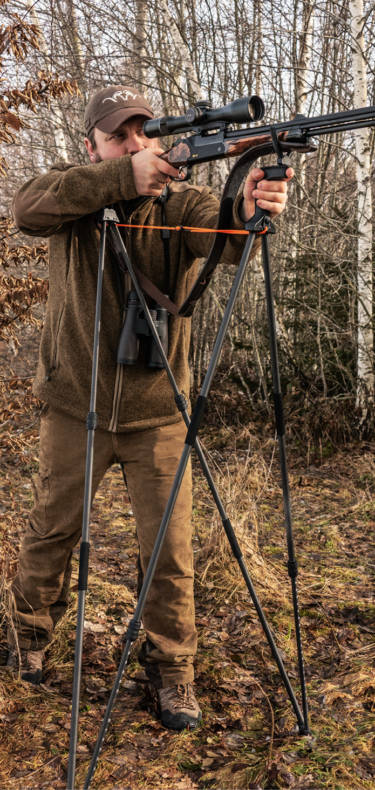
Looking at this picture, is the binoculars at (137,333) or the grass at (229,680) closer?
the grass at (229,680)

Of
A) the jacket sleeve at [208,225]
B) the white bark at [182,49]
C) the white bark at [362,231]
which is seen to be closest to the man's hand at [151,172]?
the jacket sleeve at [208,225]

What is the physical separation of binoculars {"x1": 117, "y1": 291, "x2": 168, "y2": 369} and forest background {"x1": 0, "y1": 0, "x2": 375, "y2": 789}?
1.37 metres

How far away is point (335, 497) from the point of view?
655cm

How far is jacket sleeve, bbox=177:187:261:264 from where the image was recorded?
2552mm

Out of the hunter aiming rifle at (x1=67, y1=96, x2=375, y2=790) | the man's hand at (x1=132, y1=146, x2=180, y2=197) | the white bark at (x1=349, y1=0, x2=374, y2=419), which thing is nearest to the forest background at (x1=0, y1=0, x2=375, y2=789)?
the white bark at (x1=349, y1=0, x2=374, y2=419)

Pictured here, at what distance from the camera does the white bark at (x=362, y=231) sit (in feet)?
22.1

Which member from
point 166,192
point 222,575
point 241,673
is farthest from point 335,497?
point 166,192

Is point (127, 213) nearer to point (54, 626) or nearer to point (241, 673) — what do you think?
point (54, 626)

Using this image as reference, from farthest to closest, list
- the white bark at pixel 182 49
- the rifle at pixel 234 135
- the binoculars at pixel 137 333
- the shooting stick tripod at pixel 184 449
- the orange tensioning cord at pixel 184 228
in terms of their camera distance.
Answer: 1. the white bark at pixel 182 49
2. the binoculars at pixel 137 333
3. the orange tensioning cord at pixel 184 228
4. the shooting stick tripod at pixel 184 449
5. the rifle at pixel 234 135

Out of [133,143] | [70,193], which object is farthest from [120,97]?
[70,193]

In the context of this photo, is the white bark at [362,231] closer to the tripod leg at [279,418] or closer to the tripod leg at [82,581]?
the tripod leg at [279,418]

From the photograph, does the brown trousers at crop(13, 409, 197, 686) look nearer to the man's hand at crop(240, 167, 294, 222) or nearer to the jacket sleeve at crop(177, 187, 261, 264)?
the jacket sleeve at crop(177, 187, 261, 264)

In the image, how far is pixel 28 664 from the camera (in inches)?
124

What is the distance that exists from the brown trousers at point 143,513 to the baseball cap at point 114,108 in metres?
1.31
